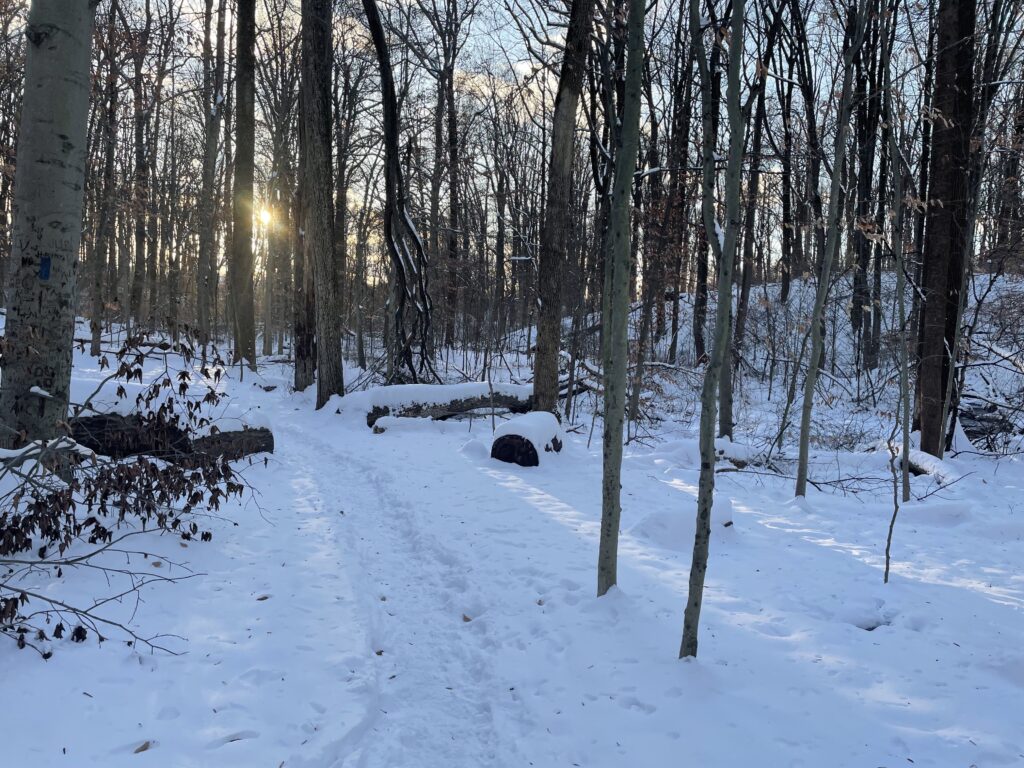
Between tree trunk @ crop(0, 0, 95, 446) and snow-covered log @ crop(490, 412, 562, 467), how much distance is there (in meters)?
4.78

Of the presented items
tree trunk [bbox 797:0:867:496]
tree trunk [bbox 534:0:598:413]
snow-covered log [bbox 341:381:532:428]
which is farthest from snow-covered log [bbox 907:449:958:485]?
snow-covered log [bbox 341:381:532:428]

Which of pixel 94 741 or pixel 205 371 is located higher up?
pixel 205 371

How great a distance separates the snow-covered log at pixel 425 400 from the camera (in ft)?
33.8

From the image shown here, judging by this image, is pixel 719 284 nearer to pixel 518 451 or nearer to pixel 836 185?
pixel 836 185

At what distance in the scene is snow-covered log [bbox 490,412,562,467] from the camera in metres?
7.52

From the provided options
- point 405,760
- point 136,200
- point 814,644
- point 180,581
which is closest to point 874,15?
point 814,644

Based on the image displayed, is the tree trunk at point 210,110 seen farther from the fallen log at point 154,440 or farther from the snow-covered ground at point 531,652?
the snow-covered ground at point 531,652

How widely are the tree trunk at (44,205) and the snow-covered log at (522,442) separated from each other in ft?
15.7

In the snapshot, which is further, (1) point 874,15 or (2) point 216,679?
(1) point 874,15

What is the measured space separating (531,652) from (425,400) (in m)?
7.63

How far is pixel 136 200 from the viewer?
13750 millimetres

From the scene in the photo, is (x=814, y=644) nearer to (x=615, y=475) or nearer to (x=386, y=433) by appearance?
(x=615, y=475)

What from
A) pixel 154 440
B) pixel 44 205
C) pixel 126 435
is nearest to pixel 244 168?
A: pixel 44 205

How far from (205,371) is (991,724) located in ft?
15.4
